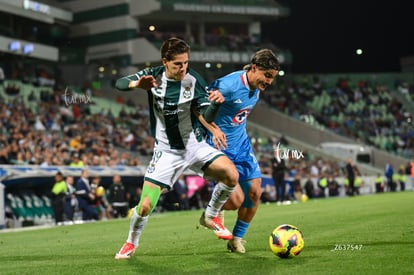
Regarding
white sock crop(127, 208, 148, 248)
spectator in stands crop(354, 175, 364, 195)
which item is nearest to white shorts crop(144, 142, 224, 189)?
white sock crop(127, 208, 148, 248)

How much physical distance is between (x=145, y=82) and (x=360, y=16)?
56.1m

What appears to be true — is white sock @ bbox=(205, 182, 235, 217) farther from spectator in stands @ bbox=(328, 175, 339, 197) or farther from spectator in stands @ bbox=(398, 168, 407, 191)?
spectator in stands @ bbox=(398, 168, 407, 191)

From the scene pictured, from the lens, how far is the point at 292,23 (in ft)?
212

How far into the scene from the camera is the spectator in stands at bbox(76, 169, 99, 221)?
25.3m

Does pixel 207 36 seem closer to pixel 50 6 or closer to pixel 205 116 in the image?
pixel 50 6

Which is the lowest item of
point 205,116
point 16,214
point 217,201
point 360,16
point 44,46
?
point 16,214

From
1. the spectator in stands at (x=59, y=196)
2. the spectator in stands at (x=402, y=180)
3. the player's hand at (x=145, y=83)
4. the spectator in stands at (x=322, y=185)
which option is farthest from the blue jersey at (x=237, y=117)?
the spectator in stands at (x=402, y=180)

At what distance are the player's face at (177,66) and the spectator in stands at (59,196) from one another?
1558cm

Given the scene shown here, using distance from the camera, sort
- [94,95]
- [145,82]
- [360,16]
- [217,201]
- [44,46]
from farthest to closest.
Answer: [360,16]
[44,46]
[94,95]
[217,201]
[145,82]

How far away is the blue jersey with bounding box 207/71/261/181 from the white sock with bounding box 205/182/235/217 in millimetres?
503

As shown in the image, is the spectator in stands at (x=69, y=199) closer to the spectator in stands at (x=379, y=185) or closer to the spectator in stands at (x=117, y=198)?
the spectator in stands at (x=117, y=198)

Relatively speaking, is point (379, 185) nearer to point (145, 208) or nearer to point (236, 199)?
point (236, 199)

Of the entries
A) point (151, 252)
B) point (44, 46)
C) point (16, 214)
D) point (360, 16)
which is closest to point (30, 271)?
point (151, 252)

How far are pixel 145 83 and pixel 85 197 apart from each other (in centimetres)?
1715
